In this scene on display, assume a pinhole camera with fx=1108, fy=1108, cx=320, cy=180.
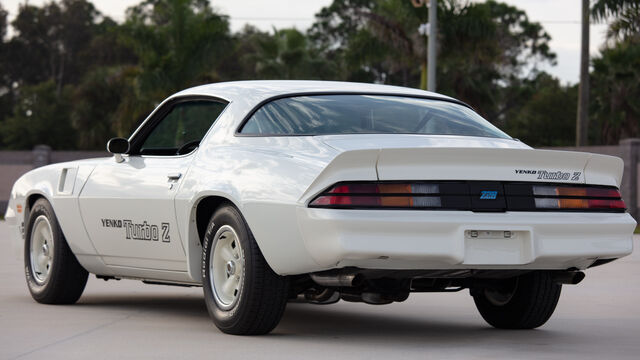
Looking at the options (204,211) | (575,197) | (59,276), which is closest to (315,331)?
(204,211)

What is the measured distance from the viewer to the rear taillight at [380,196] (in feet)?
17.8

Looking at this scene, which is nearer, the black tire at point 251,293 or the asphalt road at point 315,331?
the asphalt road at point 315,331

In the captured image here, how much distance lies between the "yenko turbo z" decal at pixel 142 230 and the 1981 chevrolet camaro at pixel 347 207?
0.01m

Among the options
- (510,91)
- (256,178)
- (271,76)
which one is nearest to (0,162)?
(271,76)

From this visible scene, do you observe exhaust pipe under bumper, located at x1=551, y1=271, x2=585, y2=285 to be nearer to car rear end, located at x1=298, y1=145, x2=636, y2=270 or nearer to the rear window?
car rear end, located at x1=298, y1=145, x2=636, y2=270

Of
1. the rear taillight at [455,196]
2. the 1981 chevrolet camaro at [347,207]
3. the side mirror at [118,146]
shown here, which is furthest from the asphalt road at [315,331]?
the side mirror at [118,146]

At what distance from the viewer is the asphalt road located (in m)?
5.60

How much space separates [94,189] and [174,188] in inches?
43.4

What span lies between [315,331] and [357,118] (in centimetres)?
128

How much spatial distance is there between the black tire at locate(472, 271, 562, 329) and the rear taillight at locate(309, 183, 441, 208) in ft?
4.63

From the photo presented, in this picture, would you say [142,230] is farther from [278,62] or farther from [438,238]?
[278,62]

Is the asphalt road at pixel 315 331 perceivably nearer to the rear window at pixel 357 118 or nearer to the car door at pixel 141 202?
the car door at pixel 141 202

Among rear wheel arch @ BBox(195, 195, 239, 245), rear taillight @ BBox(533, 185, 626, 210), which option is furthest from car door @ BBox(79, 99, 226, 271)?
rear taillight @ BBox(533, 185, 626, 210)

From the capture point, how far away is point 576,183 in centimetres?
595
